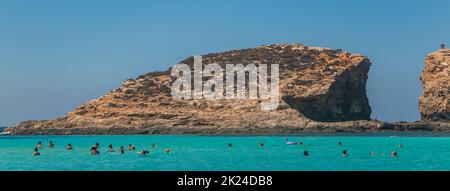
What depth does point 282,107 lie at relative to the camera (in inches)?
5044

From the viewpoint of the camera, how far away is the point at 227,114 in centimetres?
13075

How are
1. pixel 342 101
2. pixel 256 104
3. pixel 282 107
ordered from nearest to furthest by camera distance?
pixel 282 107
pixel 256 104
pixel 342 101

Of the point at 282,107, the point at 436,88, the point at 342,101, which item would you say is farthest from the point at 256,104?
the point at 436,88

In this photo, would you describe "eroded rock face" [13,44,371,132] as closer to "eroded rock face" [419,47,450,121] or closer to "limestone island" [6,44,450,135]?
"limestone island" [6,44,450,135]

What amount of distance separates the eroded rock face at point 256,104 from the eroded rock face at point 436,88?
12049 mm

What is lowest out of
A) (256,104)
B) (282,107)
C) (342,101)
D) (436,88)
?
(282,107)

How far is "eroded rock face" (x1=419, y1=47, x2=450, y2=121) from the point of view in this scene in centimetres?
14057

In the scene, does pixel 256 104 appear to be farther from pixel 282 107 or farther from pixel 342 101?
pixel 342 101

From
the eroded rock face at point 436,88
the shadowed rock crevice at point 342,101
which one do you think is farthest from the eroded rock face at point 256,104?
the eroded rock face at point 436,88

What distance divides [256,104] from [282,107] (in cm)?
571

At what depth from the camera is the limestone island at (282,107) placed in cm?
12575
